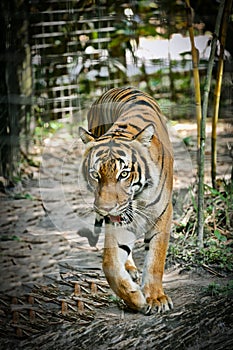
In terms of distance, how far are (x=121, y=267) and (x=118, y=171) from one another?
339mm

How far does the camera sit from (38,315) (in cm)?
224

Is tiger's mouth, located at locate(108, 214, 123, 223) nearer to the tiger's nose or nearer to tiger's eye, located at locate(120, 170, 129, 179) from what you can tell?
the tiger's nose

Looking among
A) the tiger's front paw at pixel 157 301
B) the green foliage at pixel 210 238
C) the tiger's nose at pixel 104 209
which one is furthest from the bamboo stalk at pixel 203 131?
the tiger's nose at pixel 104 209

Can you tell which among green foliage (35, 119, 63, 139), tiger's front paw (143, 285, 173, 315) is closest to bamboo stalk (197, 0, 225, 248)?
tiger's front paw (143, 285, 173, 315)

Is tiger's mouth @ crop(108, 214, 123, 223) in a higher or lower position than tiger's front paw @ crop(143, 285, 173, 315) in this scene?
higher

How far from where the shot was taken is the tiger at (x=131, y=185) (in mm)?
2047

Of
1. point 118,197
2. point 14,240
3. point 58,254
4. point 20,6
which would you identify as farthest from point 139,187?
point 20,6

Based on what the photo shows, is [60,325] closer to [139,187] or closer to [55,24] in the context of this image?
[139,187]

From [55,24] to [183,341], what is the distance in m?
1.54

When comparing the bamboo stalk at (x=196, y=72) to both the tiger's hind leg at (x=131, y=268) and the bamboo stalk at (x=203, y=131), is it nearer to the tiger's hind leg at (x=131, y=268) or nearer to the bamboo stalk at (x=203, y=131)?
the bamboo stalk at (x=203, y=131)

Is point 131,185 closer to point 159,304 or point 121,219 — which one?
point 121,219

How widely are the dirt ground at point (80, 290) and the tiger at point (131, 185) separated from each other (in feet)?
0.11

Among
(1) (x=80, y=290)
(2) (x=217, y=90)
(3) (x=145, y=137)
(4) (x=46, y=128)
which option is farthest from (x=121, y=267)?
(4) (x=46, y=128)

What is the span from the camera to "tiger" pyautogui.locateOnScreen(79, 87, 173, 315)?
6.72ft
